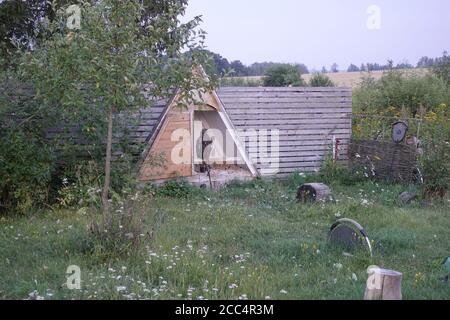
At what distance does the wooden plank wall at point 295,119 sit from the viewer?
1366 cm

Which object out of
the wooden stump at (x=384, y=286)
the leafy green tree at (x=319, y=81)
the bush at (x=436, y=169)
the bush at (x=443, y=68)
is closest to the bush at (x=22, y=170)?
the wooden stump at (x=384, y=286)

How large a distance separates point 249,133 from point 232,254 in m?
6.61

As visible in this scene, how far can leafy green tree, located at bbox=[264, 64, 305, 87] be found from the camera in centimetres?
2838

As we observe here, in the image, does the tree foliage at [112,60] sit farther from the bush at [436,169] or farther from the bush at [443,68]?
the bush at [443,68]

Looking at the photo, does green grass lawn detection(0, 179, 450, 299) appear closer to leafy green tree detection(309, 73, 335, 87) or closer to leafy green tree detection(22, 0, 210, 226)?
leafy green tree detection(22, 0, 210, 226)

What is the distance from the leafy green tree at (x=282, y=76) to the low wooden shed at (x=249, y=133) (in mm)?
13687

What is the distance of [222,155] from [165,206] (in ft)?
12.3

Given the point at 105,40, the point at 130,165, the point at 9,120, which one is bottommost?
the point at 130,165

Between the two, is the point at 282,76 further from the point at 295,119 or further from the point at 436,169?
the point at 436,169

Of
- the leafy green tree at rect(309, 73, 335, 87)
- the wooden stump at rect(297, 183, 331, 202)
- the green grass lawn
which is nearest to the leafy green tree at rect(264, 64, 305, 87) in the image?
the leafy green tree at rect(309, 73, 335, 87)

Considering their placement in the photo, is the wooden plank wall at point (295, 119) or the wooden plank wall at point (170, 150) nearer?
the wooden plank wall at point (170, 150)
